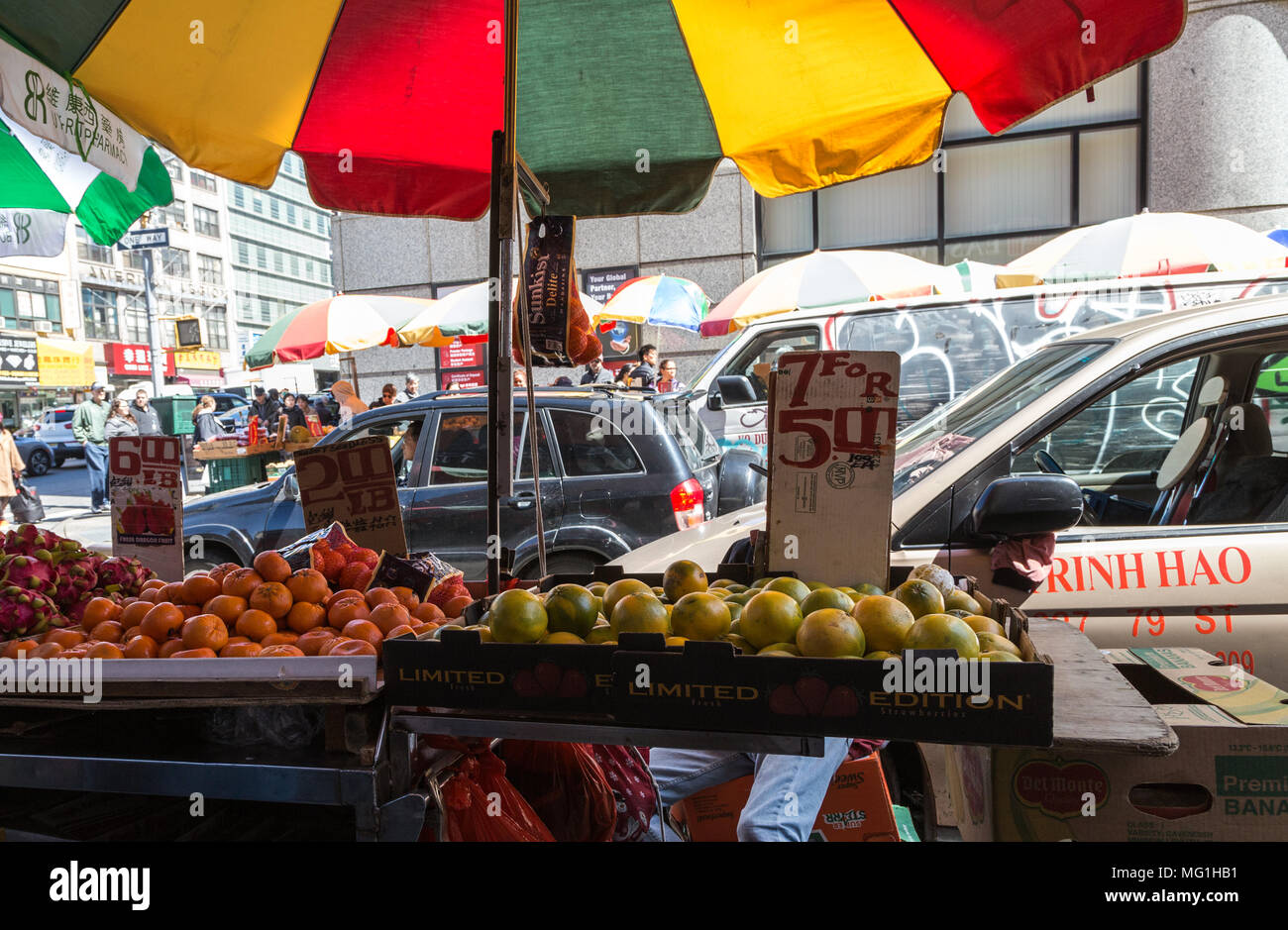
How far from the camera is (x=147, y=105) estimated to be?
3.01 metres

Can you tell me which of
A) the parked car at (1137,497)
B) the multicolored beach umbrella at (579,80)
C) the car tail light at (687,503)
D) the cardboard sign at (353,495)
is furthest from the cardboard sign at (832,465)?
the car tail light at (687,503)

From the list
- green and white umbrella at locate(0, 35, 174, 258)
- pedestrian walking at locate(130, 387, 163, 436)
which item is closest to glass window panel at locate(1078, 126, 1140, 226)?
green and white umbrella at locate(0, 35, 174, 258)

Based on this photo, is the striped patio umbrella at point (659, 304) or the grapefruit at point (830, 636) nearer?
the grapefruit at point (830, 636)

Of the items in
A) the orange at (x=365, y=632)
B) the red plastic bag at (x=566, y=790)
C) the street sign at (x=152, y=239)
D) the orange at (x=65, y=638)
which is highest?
the street sign at (x=152, y=239)

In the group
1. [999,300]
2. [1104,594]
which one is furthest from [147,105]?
[999,300]

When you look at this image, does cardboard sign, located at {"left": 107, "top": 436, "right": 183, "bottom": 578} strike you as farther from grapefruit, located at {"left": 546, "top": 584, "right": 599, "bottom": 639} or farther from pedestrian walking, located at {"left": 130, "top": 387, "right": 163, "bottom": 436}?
pedestrian walking, located at {"left": 130, "top": 387, "right": 163, "bottom": 436}

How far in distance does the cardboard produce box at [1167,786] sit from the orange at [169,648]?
2073 mm

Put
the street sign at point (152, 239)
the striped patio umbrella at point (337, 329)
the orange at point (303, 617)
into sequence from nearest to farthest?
the orange at point (303, 617)
the striped patio umbrella at point (337, 329)
the street sign at point (152, 239)

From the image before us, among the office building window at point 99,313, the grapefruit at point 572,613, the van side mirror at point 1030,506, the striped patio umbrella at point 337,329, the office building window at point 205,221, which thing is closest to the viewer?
the grapefruit at point 572,613

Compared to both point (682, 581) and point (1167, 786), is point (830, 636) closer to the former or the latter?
point (682, 581)

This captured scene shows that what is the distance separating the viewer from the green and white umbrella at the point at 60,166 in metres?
3.10

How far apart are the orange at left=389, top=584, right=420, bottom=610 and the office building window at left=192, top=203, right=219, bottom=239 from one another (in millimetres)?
66768

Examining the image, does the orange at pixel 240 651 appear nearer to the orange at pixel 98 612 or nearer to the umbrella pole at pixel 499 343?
the orange at pixel 98 612
